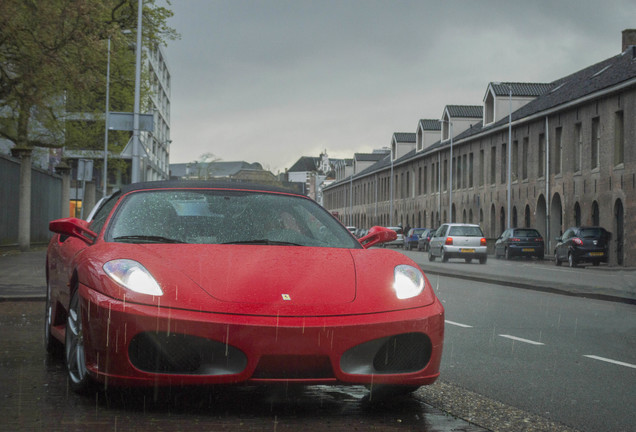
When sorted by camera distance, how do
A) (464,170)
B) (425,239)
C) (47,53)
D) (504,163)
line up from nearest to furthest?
(47,53)
(504,163)
(425,239)
(464,170)

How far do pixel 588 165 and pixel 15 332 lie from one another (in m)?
37.3

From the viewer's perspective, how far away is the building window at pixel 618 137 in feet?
127

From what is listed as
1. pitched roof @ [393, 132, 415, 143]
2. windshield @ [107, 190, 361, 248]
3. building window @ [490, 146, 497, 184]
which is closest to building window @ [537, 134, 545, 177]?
building window @ [490, 146, 497, 184]

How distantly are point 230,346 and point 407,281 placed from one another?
3.95 ft

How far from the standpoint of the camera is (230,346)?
4.50 m

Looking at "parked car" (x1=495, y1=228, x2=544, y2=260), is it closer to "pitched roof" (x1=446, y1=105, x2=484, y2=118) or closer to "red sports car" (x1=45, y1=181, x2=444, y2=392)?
"pitched roof" (x1=446, y1=105, x2=484, y2=118)

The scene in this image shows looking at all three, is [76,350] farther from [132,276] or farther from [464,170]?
[464,170]

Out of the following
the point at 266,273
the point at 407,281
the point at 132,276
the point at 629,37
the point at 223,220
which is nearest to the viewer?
the point at 132,276

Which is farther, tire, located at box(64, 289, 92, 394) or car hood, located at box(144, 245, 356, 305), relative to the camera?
tire, located at box(64, 289, 92, 394)

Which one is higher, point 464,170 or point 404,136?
point 404,136

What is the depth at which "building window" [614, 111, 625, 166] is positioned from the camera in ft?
127

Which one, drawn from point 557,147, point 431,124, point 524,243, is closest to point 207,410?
point 524,243

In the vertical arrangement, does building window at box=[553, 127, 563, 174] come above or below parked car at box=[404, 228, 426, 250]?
above

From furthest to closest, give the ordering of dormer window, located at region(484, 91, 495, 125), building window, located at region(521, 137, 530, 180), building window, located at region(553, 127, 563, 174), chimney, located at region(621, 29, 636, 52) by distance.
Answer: dormer window, located at region(484, 91, 495, 125) < building window, located at region(521, 137, 530, 180) < chimney, located at region(621, 29, 636, 52) < building window, located at region(553, 127, 563, 174)
